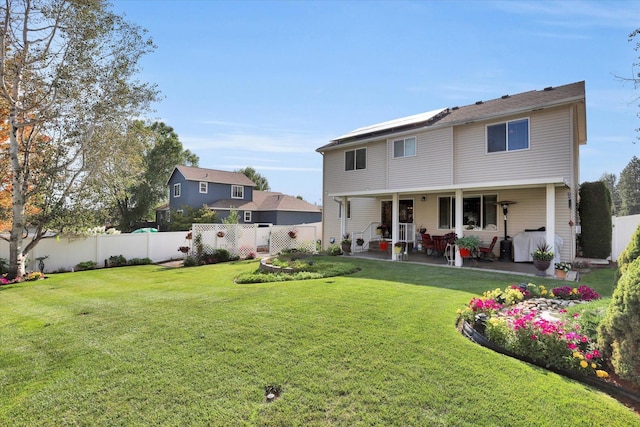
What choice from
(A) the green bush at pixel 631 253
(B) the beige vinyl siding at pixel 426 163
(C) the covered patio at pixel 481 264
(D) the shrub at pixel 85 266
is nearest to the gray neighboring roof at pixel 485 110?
(B) the beige vinyl siding at pixel 426 163

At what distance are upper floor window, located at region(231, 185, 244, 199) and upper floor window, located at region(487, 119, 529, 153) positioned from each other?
23832 millimetres

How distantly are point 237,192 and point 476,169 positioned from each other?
77.5ft

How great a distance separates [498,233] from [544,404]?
33.1 feet

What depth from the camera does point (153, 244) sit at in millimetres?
15562

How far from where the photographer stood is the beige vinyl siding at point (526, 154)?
1004cm

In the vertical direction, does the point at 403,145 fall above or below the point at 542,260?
above

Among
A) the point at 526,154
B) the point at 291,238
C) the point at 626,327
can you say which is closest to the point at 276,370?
the point at 626,327

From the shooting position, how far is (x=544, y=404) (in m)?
2.71

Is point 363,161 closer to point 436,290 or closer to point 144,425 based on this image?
Result: point 436,290

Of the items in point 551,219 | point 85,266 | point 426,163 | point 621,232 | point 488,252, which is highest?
point 426,163

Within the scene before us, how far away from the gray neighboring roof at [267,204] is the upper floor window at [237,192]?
1.62 feet

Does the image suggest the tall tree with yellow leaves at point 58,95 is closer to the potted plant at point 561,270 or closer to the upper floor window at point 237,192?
the potted plant at point 561,270

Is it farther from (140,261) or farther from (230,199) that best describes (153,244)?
(230,199)

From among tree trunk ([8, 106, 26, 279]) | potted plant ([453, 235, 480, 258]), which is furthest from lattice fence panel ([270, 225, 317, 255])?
tree trunk ([8, 106, 26, 279])
